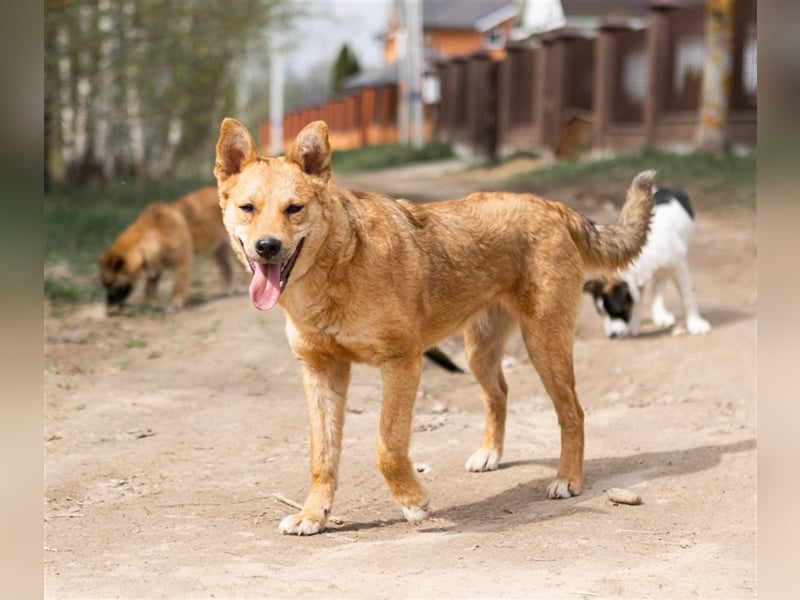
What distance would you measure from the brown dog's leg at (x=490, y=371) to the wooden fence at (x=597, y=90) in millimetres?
13124

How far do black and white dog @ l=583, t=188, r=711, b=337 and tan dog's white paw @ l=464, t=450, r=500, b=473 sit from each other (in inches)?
148

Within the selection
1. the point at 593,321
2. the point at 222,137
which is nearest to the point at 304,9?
the point at 593,321

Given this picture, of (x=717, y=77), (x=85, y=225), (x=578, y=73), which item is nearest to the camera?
(x=85, y=225)

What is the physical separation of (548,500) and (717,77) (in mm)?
15031

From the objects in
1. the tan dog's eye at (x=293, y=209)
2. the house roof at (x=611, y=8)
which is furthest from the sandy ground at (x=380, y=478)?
the house roof at (x=611, y=8)

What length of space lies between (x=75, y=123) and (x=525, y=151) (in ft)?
37.5

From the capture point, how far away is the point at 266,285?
4699 millimetres

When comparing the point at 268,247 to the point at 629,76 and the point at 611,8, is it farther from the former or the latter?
the point at 611,8

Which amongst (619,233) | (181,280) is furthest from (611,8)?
(619,233)

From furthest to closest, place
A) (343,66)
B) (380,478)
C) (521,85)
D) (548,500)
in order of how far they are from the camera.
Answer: (343,66) → (521,85) → (380,478) → (548,500)

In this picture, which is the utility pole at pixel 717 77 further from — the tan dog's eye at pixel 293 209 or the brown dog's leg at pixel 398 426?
the tan dog's eye at pixel 293 209

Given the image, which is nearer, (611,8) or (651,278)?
(651,278)
